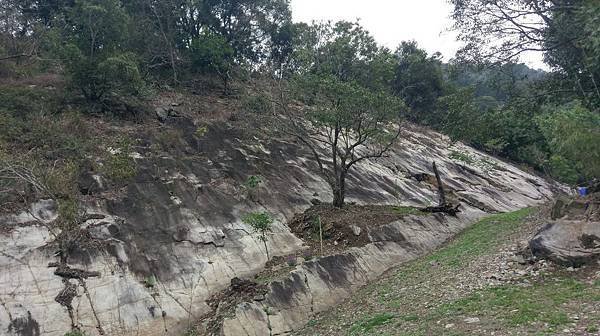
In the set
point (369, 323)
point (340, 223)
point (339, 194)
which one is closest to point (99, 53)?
point (339, 194)

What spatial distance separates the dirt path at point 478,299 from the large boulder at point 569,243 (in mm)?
324

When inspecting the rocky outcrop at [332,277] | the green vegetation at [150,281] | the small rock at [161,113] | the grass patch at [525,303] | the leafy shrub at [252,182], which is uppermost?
the small rock at [161,113]

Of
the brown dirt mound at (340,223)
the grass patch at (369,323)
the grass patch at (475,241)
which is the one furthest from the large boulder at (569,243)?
the brown dirt mound at (340,223)

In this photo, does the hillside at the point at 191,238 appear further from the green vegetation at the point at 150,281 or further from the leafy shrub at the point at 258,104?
the leafy shrub at the point at 258,104

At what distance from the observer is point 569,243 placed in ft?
42.7

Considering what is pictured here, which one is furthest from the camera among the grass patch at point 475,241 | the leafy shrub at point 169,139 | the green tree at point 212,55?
the green tree at point 212,55

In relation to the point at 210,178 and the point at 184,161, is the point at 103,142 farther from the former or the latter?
the point at 210,178

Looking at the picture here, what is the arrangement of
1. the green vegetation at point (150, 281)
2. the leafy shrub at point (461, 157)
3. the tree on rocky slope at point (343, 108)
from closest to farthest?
the green vegetation at point (150, 281), the tree on rocky slope at point (343, 108), the leafy shrub at point (461, 157)

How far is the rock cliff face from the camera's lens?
43.6 feet

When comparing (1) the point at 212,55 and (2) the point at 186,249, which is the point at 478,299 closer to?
(2) the point at 186,249

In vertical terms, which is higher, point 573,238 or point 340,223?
point 340,223

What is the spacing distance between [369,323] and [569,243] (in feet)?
20.6

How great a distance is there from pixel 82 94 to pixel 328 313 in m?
19.6

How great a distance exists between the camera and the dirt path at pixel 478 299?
9.73 m
